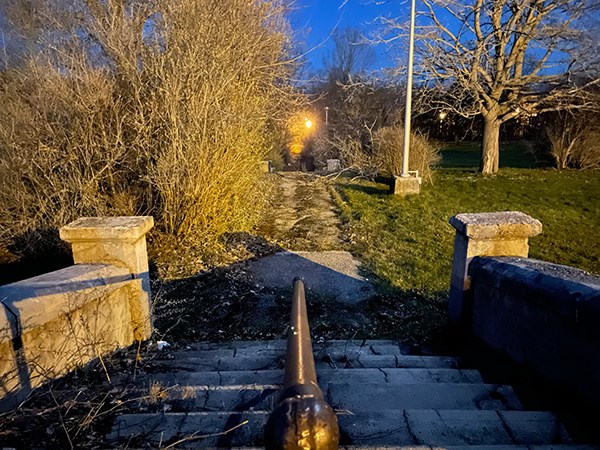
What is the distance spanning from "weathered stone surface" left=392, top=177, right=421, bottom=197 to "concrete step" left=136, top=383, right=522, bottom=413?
8.97 meters

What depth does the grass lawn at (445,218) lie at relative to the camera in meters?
6.18

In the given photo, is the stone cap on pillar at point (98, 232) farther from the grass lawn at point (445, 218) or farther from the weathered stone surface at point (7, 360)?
the grass lawn at point (445, 218)

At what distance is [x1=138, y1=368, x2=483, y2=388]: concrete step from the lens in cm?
279

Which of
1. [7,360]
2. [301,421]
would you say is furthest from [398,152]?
[301,421]

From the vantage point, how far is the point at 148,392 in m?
2.32

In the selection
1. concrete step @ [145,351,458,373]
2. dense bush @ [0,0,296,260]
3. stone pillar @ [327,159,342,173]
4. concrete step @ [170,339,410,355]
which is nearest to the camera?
concrete step @ [145,351,458,373]

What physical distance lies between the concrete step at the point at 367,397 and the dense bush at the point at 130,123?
176 inches

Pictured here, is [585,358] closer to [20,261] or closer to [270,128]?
[20,261]

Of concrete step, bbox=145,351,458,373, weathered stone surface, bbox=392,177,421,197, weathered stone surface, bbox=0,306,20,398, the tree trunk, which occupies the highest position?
the tree trunk

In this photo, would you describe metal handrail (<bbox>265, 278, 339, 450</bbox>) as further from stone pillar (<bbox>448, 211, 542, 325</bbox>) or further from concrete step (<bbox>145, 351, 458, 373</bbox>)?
stone pillar (<bbox>448, 211, 542, 325</bbox>)

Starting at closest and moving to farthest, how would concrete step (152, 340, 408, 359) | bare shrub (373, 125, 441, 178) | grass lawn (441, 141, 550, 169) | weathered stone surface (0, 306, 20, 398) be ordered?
weathered stone surface (0, 306, 20, 398) < concrete step (152, 340, 408, 359) < bare shrub (373, 125, 441, 178) < grass lawn (441, 141, 550, 169)

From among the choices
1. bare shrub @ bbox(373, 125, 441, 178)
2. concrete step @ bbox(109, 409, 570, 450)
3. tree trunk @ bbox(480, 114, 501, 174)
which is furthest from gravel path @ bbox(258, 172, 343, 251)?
tree trunk @ bbox(480, 114, 501, 174)

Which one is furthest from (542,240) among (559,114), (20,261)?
(559,114)

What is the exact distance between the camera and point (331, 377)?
9.48 feet
